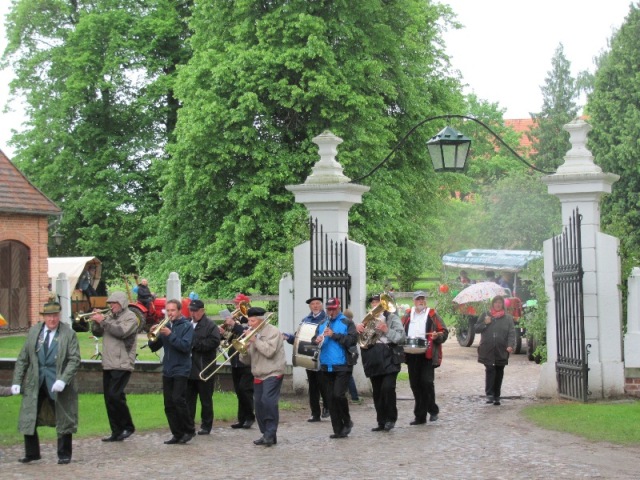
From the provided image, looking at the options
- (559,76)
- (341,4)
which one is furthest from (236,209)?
(559,76)

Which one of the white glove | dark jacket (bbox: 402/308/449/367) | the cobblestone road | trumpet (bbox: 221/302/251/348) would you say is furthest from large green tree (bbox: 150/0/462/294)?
the white glove

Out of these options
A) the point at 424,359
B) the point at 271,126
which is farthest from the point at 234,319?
the point at 271,126

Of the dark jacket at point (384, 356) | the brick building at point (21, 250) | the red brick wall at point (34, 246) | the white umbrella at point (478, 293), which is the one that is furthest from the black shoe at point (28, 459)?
the red brick wall at point (34, 246)

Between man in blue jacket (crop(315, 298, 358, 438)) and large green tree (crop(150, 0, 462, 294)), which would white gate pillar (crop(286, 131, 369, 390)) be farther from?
large green tree (crop(150, 0, 462, 294))

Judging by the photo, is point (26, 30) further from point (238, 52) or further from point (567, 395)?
point (567, 395)

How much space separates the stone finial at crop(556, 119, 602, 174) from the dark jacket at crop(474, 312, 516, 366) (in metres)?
2.39

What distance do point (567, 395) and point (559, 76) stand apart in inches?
2327

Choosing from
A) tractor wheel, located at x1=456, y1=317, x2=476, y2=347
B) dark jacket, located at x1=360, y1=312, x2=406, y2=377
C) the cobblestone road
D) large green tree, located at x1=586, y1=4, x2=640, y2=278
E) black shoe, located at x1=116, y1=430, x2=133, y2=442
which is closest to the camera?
the cobblestone road

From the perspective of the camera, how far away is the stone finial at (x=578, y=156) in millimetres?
16812

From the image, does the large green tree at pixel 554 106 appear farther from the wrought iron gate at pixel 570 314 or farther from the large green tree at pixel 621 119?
the wrought iron gate at pixel 570 314

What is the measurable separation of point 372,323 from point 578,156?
4904 millimetres

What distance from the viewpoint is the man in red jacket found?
14594mm

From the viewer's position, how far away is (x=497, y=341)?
16.8 meters

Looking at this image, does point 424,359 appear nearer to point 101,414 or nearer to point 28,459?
point 101,414
